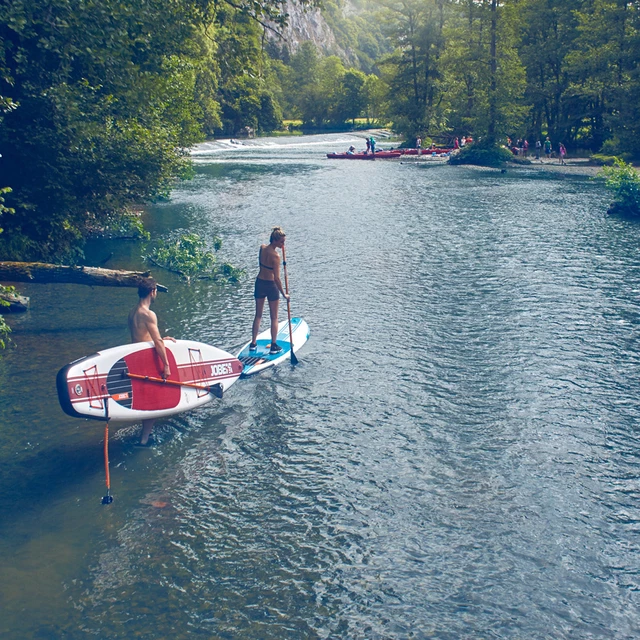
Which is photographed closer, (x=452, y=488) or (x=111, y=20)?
(x=452, y=488)

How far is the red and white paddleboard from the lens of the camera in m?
10.0

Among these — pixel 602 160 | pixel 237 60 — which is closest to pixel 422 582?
pixel 237 60

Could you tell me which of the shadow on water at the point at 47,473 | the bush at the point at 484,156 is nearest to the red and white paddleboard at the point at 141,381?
the shadow on water at the point at 47,473

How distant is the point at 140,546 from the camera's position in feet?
28.2

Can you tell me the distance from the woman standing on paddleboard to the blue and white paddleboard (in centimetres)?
18

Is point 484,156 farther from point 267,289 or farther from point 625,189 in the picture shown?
point 267,289

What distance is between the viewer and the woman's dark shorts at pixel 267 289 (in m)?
14.6

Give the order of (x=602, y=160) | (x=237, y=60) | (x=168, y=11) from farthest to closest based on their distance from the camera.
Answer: (x=602, y=160), (x=237, y=60), (x=168, y=11)

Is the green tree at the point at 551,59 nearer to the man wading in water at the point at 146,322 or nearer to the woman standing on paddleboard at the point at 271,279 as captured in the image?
the woman standing on paddleboard at the point at 271,279

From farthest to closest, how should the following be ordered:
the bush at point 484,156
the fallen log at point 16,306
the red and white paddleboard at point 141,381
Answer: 1. the bush at point 484,156
2. the fallen log at point 16,306
3. the red and white paddleboard at point 141,381

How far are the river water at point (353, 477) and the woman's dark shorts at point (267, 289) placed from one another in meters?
1.59

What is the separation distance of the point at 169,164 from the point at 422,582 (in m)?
15.9

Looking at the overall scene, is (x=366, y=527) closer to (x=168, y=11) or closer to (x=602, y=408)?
(x=602, y=408)

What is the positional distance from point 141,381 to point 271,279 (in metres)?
4.55
